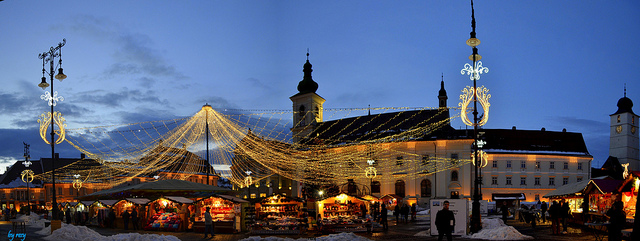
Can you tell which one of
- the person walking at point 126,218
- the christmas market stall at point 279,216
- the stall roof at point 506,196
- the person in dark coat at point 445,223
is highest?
the person in dark coat at point 445,223

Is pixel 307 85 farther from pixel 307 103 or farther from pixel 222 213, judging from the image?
pixel 222 213

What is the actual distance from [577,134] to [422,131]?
2473 centimetres

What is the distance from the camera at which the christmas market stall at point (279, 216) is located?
2586 centimetres

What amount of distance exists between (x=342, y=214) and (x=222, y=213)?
6.60 m

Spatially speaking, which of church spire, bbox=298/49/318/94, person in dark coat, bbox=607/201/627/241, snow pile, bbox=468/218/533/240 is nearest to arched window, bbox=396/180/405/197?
church spire, bbox=298/49/318/94

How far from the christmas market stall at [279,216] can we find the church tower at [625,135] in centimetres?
7578

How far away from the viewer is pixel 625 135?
85.8 meters

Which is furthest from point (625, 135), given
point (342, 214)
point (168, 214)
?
point (168, 214)

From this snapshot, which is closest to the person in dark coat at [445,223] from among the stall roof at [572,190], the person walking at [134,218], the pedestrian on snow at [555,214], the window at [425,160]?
the pedestrian on snow at [555,214]

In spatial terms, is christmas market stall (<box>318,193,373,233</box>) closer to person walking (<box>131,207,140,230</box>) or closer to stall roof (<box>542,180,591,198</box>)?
person walking (<box>131,207,140,230</box>)

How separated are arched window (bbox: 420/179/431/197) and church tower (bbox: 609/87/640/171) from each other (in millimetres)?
43817

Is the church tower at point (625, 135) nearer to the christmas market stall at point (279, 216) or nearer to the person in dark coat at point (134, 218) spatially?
the christmas market stall at point (279, 216)

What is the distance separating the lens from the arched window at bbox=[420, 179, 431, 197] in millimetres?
61562

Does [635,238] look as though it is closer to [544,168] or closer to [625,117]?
[544,168]
